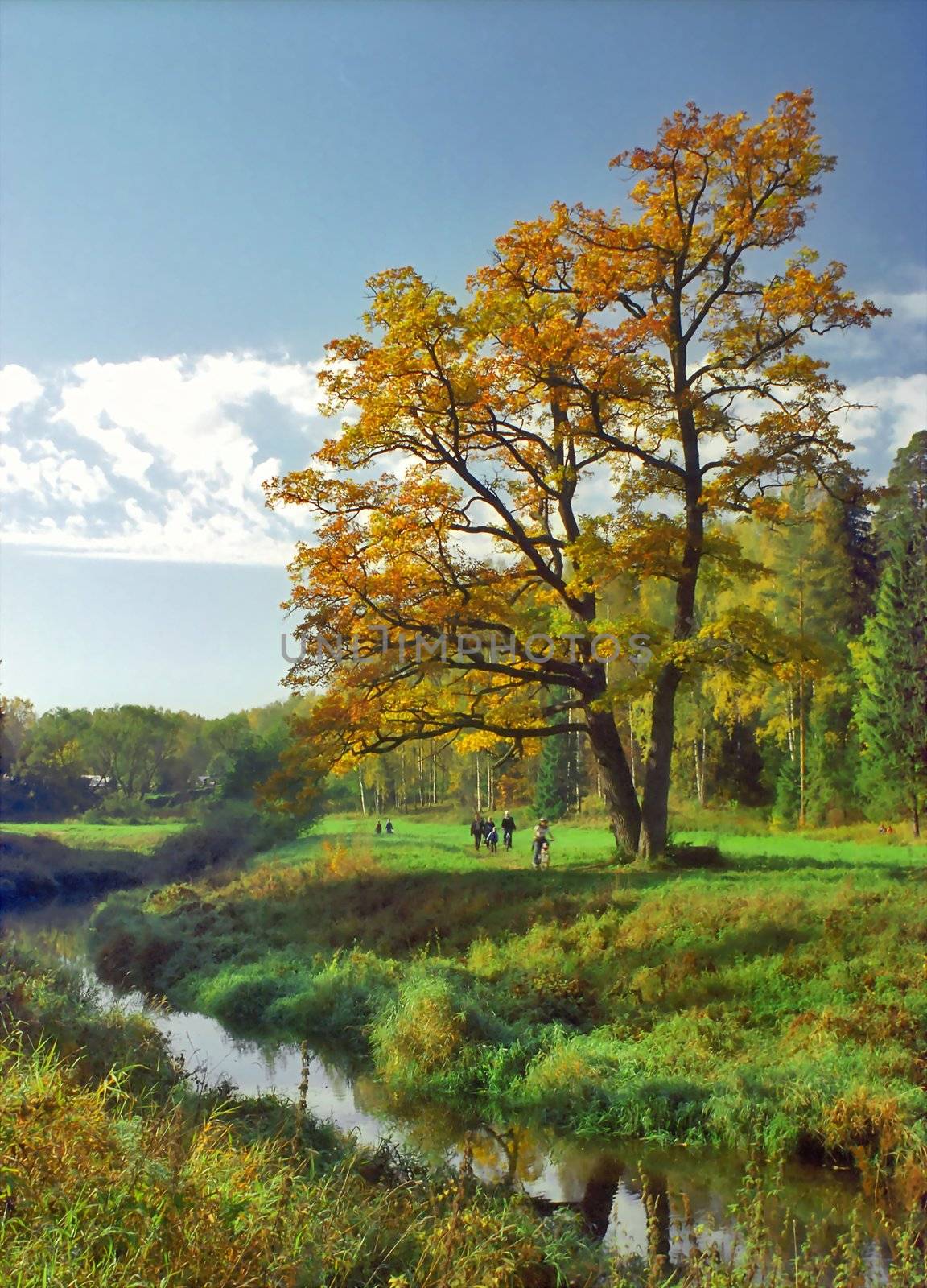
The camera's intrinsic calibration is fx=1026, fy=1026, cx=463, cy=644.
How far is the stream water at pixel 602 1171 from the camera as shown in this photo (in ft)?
29.6

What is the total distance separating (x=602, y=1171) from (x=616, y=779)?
1287 centimetres

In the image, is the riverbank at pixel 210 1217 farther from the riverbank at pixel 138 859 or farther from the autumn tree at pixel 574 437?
the riverbank at pixel 138 859

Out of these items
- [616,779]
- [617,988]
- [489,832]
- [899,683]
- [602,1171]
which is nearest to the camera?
[602,1171]

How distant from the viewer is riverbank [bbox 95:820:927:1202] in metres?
12.0

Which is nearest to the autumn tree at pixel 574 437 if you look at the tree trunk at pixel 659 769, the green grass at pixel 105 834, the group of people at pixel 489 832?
the tree trunk at pixel 659 769

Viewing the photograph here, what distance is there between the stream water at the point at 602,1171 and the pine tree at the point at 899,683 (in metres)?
27.5

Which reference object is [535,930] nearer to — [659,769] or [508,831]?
[659,769]

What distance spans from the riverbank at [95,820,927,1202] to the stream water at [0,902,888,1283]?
19.0 inches

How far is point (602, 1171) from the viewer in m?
11.1

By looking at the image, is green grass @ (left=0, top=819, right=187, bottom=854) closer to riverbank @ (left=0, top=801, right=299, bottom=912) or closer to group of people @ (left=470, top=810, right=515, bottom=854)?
riverbank @ (left=0, top=801, right=299, bottom=912)

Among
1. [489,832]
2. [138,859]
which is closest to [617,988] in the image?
[489,832]

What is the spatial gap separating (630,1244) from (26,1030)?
6839 millimetres

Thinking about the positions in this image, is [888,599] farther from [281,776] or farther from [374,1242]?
[374,1242]

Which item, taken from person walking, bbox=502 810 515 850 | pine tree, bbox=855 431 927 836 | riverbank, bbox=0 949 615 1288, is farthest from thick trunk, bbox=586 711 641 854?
pine tree, bbox=855 431 927 836
